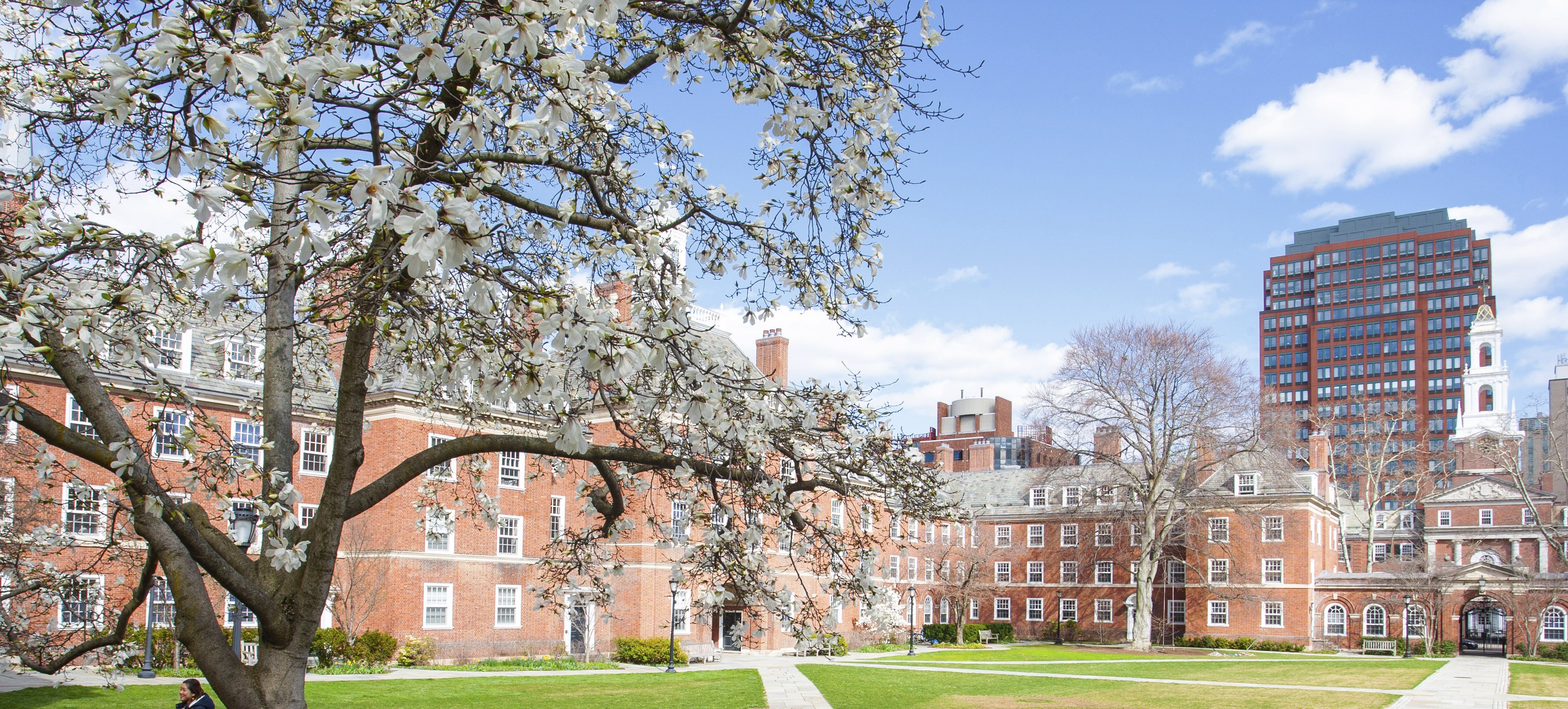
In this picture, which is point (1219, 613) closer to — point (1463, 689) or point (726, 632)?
point (1463, 689)

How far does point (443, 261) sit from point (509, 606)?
30.8 meters

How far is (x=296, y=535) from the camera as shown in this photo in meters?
6.89

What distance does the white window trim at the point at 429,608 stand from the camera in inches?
1199

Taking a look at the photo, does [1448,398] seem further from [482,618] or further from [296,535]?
[296,535]

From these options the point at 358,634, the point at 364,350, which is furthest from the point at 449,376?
the point at 358,634

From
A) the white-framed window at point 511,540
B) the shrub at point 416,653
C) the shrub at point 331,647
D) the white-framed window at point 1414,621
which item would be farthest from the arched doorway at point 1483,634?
the shrub at point 331,647

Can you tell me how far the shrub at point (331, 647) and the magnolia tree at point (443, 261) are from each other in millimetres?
19181

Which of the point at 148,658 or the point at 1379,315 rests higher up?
the point at 1379,315

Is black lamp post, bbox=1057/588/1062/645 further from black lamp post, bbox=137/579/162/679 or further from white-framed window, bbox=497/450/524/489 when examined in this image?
black lamp post, bbox=137/579/162/679

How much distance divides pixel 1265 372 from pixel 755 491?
414 ft

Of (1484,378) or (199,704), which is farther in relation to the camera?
(1484,378)

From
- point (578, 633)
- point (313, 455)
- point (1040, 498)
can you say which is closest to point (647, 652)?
point (578, 633)

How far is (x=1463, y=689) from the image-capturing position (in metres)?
27.8

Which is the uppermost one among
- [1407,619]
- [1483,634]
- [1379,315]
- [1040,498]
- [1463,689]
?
[1379,315]
